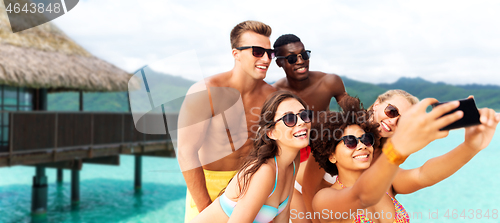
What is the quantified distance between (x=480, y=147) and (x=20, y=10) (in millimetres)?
16351

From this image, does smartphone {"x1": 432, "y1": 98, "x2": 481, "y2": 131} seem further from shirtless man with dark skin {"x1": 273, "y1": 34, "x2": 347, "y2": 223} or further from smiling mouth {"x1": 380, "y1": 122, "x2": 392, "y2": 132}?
shirtless man with dark skin {"x1": 273, "y1": 34, "x2": 347, "y2": 223}

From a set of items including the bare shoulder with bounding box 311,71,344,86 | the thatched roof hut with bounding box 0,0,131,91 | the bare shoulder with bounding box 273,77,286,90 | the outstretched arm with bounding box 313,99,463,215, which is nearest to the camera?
the outstretched arm with bounding box 313,99,463,215

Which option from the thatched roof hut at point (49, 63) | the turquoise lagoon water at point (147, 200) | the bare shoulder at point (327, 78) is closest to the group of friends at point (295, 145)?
the bare shoulder at point (327, 78)

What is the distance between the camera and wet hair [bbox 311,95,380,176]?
72.0 inches

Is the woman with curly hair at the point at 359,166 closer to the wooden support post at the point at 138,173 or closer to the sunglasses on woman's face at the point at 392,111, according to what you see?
the sunglasses on woman's face at the point at 392,111

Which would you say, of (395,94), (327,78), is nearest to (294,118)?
(395,94)

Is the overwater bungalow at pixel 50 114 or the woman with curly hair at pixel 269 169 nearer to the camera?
the woman with curly hair at pixel 269 169

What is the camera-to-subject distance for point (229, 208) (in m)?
1.84

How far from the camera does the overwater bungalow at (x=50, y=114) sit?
35.2 feet

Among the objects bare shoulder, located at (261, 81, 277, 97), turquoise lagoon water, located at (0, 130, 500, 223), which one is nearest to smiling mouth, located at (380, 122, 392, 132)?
bare shoulder, located at (261, 81, 277, 97)

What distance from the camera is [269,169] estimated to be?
1.77m

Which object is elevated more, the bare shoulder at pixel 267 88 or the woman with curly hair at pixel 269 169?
the bare shoulder at pixel 267 88

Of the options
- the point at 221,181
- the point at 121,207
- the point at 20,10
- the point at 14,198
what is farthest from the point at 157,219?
the point at 221,181

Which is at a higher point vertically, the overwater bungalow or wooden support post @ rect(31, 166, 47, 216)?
the overwater bungalow
